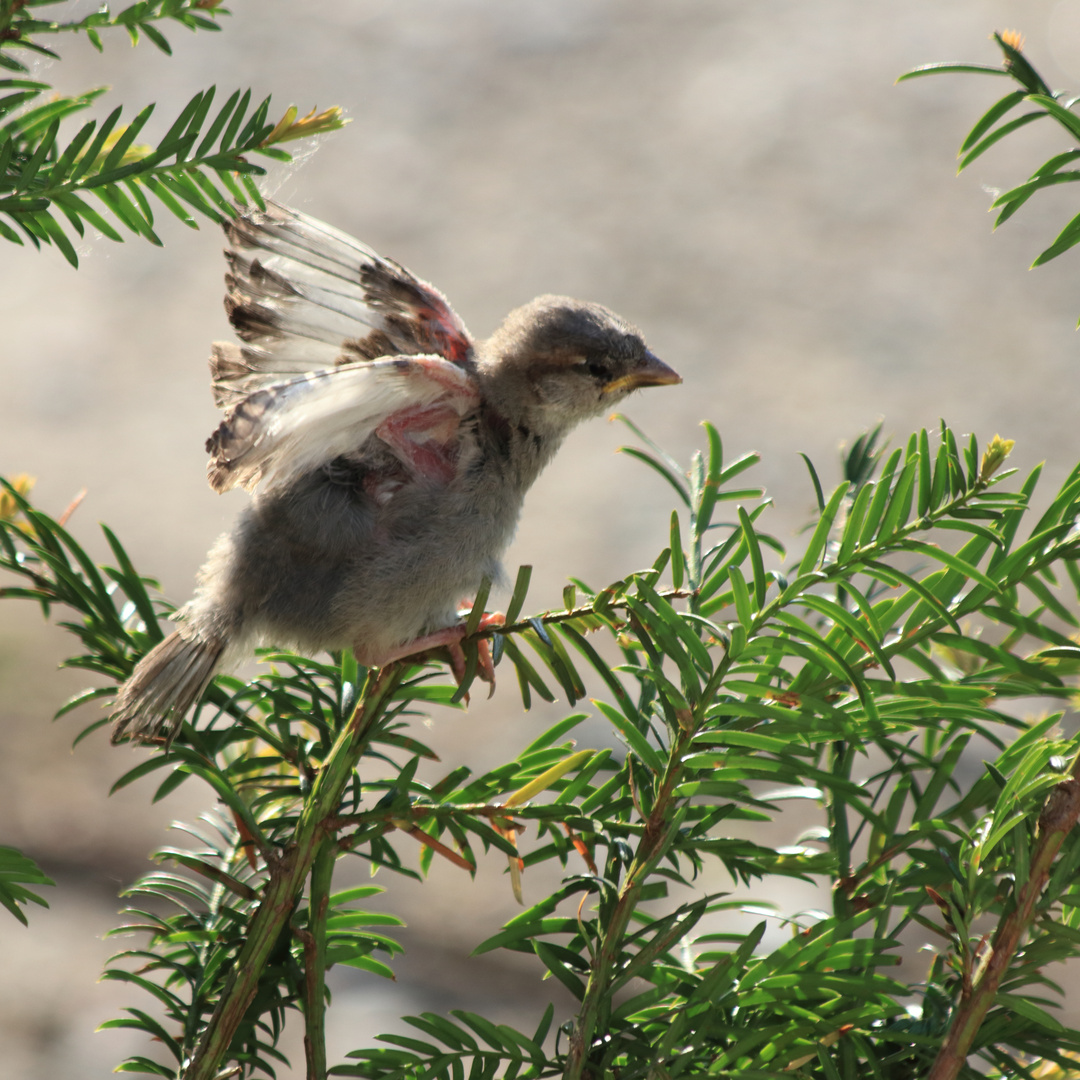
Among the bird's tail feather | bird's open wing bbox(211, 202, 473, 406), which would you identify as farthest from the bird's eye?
the bird's tail feather

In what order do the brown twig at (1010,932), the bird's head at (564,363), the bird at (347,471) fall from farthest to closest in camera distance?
the bird's head at (564,363), the bird at (347,471), the brown twig at (1010,932)

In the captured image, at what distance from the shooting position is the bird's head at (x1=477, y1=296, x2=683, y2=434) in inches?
43.5

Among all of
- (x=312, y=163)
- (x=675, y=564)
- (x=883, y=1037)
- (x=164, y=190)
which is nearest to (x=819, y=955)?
(x=883, y=1037)

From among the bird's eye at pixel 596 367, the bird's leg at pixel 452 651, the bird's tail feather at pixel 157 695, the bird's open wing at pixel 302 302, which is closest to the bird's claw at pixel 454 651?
the bird's leg at pixel 452 651

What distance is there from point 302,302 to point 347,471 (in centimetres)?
14

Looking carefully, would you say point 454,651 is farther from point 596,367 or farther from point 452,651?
point 596,367

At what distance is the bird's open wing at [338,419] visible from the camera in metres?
0.65

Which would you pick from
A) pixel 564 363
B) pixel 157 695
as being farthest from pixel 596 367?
pixel 157 695

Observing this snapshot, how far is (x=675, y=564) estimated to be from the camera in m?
0.44

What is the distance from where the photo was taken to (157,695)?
60 centimetres

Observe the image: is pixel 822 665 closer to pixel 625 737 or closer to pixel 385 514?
pixel 625 737

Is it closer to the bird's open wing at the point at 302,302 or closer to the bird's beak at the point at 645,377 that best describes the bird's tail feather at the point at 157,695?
the bird's open wing at the point at 302,302

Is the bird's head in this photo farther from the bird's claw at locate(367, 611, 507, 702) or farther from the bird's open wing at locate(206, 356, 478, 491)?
the bird's claw at locate(367, 611, 507, 702)

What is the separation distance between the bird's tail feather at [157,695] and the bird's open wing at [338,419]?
0.13 meters
